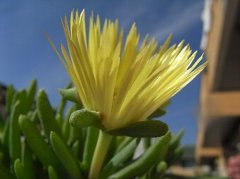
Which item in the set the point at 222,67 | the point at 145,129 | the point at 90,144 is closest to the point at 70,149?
the point at 90,144

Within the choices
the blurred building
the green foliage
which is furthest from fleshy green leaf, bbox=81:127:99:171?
the blurred building

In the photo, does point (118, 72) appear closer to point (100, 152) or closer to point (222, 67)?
point (100, 152)

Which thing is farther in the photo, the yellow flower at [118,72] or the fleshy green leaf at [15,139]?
the fleshy green leaf at [15,139]

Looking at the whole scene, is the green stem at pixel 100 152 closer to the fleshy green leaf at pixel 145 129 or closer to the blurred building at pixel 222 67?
the fleshy green leaf at pixel 145 129

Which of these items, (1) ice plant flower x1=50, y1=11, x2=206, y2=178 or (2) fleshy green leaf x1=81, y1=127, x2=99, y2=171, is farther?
(2) fleshy green leaf x1=81, y1=127, x2=99, y2=171

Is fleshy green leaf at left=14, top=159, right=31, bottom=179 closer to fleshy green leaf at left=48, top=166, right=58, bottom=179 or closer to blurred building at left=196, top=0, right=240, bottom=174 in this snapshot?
fleshy green leaf at left=48, top=166, right=58, bottom=179

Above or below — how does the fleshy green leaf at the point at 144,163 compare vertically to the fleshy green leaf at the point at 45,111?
below

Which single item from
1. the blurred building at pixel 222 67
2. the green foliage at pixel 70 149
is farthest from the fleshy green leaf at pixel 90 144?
the blurred building at pixel 222 67

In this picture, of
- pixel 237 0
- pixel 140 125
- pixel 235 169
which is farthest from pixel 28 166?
pixel 237 0
